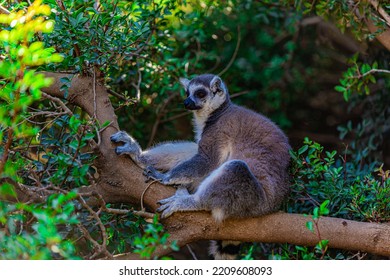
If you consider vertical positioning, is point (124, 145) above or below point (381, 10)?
below

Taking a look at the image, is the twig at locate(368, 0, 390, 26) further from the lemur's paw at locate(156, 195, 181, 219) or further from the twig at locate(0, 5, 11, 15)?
the twig at locate(0, 5, 11, 15)

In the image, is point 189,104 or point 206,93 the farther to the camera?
point 206,93

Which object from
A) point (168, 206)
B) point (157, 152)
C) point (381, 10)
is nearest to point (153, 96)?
point (157, 152)

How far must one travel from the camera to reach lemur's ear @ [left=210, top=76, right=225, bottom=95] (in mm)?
5613

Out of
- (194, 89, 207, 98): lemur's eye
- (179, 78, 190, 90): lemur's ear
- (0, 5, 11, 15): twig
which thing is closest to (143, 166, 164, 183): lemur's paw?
(194, 89, 207, 98): lemur's eye

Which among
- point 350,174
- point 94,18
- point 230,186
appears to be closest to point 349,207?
point 350,174

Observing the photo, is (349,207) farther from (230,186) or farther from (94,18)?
(94,18)

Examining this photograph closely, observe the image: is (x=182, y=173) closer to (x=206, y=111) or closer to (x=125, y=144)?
(x=125, y=144)

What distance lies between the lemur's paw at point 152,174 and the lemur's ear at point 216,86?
3.77ft

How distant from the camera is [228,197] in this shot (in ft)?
14.9

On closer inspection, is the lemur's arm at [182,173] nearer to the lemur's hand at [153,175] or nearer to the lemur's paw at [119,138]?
the lemur's hand at [153,175]

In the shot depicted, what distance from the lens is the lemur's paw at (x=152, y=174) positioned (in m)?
4.79

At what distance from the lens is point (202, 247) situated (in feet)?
26.1

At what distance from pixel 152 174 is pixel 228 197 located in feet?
2.30
